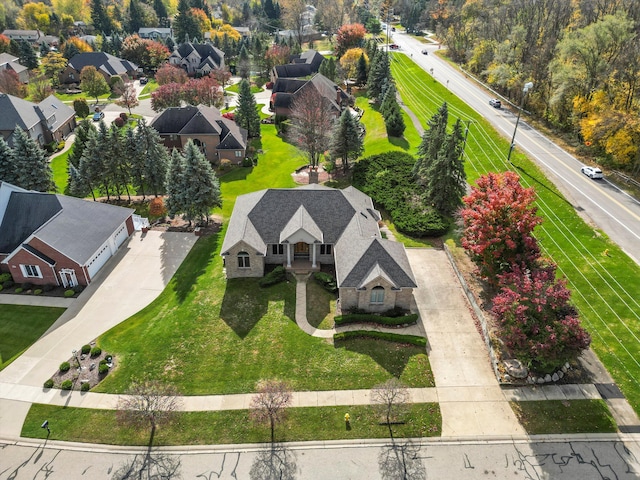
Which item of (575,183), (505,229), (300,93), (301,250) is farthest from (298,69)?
(505,229)

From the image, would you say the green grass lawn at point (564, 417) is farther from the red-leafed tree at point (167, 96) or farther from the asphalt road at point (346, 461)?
the red-leafed tree at point (167, 96)

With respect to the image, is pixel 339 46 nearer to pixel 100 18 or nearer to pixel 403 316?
pixel 100 18

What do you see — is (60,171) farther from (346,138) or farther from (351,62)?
(351,62)

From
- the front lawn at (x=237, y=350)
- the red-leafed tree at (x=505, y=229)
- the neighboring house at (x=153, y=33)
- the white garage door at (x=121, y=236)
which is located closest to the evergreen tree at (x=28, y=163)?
the white garage door at (x=121, y=236)

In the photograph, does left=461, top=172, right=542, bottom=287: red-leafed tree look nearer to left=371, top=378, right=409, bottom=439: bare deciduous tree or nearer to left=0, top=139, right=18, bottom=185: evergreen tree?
left=371, top=378, right=409, bottom=439: bare deciduous tree

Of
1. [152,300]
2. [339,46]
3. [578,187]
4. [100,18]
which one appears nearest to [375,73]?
[339,46]
